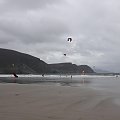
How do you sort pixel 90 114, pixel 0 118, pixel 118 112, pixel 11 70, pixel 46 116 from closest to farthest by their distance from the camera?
pixel 0 118 < pixel 46 116 < pixel 90 114 < pixel 118 112 < pixel 11 70

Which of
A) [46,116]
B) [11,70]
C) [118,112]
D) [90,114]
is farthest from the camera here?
[11,70]

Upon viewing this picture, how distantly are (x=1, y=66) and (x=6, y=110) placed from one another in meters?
192

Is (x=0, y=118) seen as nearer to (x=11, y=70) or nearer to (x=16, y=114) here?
(x=16, y=114)

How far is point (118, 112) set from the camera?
1286 cm

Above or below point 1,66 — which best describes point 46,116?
below

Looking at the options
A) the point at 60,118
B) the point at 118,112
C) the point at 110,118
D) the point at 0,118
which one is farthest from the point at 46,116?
the point at 118,112

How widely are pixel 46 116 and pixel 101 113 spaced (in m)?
2.65

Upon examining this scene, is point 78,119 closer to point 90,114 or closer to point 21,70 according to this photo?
point 90,114

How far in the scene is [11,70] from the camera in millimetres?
193875

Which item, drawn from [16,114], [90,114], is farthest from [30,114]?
[90,114]

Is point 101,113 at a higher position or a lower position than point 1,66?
lower

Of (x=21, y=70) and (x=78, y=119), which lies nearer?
(x=78, y=119)

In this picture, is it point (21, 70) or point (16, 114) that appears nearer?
point (16, 114)

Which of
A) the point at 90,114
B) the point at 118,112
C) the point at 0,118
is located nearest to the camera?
the point at 0,118
